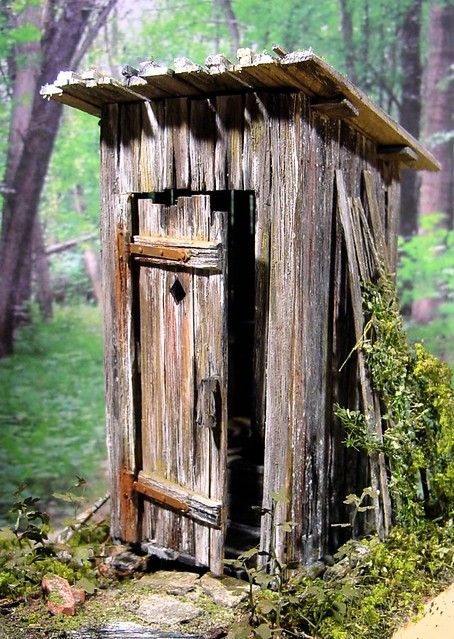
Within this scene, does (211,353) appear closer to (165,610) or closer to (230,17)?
(165,610)

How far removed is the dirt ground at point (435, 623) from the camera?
387 cm

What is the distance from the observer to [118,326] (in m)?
5.00

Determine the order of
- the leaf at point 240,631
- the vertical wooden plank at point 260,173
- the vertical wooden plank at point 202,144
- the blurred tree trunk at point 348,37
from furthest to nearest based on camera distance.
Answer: the blurred tree trunk at point 348,37, the vertical wooden plank at point 202,144, the vertical wooden plank at point 260,173, the leaf at point 240,631

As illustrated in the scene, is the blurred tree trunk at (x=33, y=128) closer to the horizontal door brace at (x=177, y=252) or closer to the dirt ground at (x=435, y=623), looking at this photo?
the horizontal door brace at (x=177, y=252)

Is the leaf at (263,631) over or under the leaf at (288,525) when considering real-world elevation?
under

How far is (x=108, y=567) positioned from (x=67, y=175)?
5.45 m

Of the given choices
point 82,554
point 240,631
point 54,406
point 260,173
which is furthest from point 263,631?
point 54,406

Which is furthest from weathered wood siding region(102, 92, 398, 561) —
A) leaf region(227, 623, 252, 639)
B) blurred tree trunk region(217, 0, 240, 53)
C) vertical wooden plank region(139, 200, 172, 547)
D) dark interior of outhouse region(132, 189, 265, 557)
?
blurred tree trunk region(217, 0, 240, 53)

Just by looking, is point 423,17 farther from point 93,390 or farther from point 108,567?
point 108,567

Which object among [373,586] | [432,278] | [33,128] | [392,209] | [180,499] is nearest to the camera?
[373,586]

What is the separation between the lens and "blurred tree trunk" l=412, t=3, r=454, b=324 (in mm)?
9922

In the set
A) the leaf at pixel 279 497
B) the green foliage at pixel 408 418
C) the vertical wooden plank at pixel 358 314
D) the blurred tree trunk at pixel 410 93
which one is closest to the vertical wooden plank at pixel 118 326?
the leaf at pixel 279 497

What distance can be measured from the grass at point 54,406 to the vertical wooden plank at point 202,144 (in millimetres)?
4872

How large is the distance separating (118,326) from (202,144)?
4.66ft
